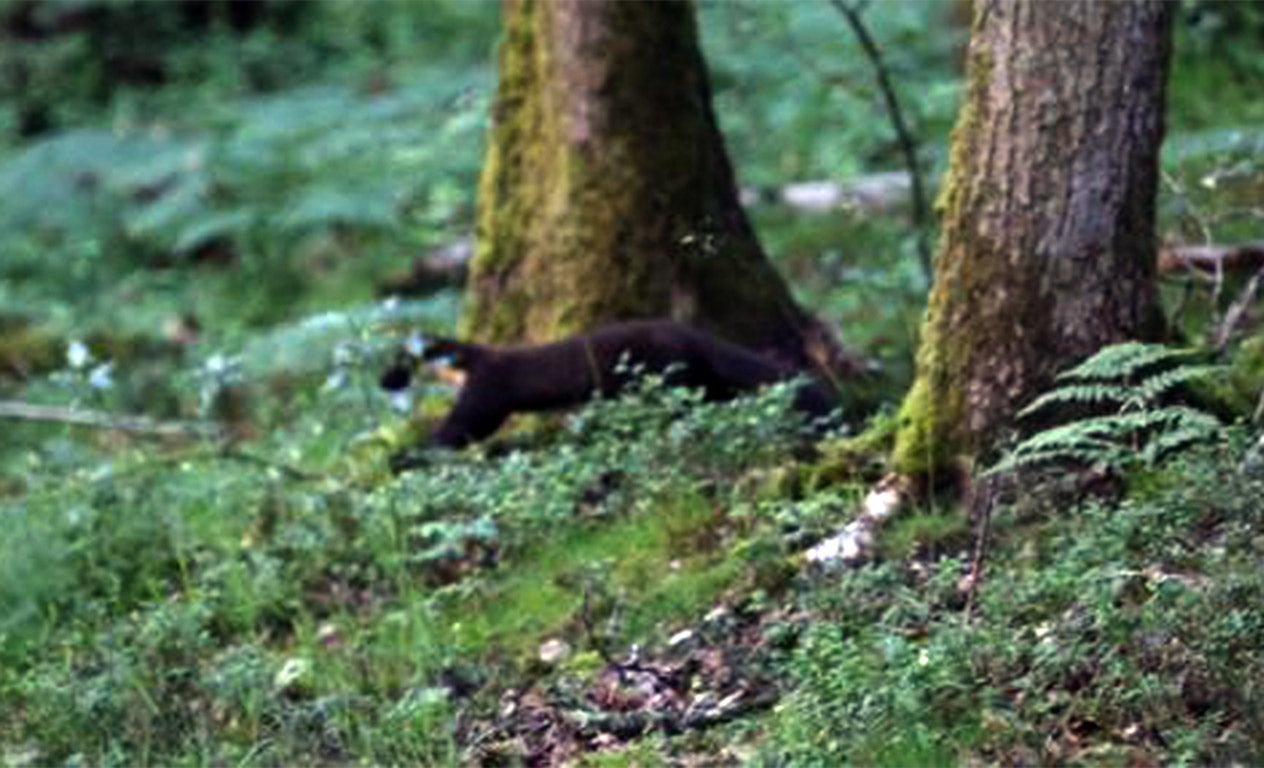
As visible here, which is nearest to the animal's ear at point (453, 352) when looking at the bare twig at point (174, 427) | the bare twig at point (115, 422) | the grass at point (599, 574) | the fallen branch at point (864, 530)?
the grass at point (599, 574)

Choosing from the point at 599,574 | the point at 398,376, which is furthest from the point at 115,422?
the point at 599,574

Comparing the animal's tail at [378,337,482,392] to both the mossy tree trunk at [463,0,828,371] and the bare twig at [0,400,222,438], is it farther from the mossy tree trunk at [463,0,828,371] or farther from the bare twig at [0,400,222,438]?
the bare twig at [0,400,222,438]

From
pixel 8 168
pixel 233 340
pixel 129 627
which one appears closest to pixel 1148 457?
pixel 129 627

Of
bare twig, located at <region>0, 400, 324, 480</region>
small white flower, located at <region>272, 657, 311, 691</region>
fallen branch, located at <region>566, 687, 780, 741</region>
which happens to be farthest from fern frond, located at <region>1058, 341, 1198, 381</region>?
bare twig, located at <region>0, 400, 324, 480</region>

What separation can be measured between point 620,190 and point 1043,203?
2.86 metres

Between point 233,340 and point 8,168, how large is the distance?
17.8ft

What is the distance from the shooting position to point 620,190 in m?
9.85

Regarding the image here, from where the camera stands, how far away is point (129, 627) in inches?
308

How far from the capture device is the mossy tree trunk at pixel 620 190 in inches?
387

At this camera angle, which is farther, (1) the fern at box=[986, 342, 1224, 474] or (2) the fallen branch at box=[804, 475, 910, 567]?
(2) the fallen branch at box=[804, 475, 910, 567]

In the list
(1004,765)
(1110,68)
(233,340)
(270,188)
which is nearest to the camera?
(1004,765)

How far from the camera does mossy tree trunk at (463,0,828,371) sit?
32.3 feet

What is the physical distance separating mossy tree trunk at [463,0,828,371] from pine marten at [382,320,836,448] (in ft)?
1.37

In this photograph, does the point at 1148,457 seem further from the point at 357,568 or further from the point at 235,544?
the point at 235,544
